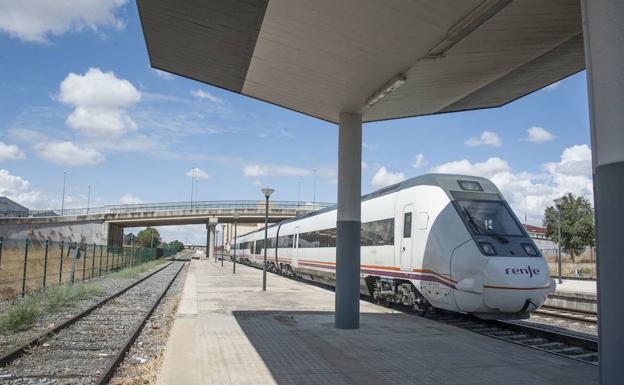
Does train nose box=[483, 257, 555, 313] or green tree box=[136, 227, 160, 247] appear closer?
train nose box=[483, 257, 555, 313]

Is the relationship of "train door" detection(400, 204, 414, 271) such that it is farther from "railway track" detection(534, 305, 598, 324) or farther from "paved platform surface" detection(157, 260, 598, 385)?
"railway track" detection(534, 305, 598, 324)

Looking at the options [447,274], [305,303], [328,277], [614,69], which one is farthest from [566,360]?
[328,277]

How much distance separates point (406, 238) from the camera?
11.8 meters

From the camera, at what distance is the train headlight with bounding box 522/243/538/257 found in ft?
32.9

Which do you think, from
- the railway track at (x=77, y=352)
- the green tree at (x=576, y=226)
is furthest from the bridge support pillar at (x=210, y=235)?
the railway track at (x=77, y=352)

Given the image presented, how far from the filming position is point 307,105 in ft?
33.8

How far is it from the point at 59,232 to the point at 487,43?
6682cm

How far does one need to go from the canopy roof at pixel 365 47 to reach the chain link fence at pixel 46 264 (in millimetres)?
9412

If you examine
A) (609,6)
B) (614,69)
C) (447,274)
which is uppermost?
(609,6)

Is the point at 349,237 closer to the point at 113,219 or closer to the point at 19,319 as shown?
the point at 19,319

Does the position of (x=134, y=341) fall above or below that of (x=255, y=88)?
below

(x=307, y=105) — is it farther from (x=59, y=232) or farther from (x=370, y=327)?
(x=59, y=232)

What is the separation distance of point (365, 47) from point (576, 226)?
147 feet

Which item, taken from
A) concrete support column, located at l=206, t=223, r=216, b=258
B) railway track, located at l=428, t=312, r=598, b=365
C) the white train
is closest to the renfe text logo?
the white train
